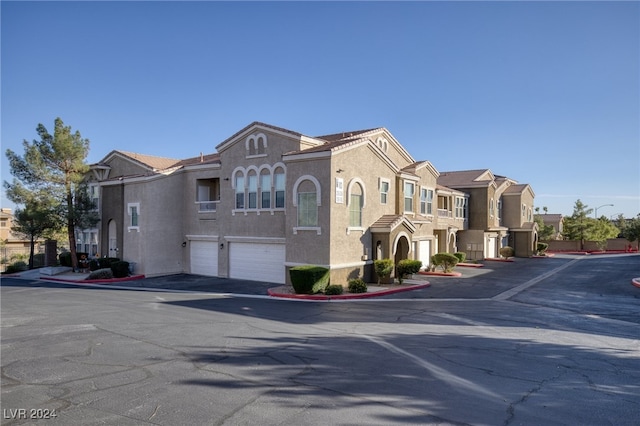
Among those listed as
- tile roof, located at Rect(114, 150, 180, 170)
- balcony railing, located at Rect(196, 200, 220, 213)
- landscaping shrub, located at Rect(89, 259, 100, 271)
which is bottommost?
landscaping shrub, located at Rect(89, 259, 100, 271)

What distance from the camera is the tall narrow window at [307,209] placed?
20.9 m

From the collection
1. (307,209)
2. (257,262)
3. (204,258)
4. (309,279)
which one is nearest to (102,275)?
(204,258)

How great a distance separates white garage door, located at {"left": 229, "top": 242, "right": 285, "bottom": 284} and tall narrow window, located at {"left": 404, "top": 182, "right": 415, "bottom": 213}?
8.97 metres

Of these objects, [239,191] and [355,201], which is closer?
[355,201]

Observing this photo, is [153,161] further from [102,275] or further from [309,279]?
[309,279]

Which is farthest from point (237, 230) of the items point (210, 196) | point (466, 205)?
point (466, 205)

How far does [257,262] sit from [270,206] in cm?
347

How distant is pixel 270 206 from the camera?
23.6 metres

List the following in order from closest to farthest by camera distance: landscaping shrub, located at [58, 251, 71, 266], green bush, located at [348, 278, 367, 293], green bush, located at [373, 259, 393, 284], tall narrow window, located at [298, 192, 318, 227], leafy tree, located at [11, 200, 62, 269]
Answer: green bush, located at [348, 278, 367, 293] < tall narrow window, located at [298, 192, 318, 227] < green bush, located at [373, 259, 393, 284] < leafy tree, located at [11, 200, 62, 269] < landscaping shrub, located at [58, 251, 71, 266]

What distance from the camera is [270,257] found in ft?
78.4

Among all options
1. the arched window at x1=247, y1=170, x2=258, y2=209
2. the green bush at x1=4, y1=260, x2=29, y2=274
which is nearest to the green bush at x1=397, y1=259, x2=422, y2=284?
the arched window at x1=247, y1=170, x2=258, y2=209

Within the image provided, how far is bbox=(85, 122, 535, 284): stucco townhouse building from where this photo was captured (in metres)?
21.1

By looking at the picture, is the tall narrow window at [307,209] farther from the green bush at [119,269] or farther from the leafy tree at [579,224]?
the leafy tree at [579,224]

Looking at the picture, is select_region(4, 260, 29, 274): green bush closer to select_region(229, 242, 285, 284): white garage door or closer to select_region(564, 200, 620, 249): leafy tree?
select_region(229, 242, 285, 284): white garage door
